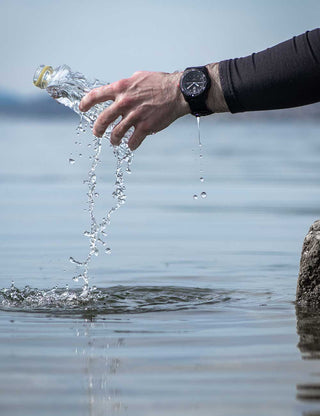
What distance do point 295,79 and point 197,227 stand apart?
604 cm

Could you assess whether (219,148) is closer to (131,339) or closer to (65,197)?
(65,197)

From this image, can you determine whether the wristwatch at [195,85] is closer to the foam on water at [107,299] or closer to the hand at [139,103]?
the hand at [139,103]

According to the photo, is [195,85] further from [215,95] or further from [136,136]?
[136,136]

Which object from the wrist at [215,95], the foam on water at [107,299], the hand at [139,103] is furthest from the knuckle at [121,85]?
the foam on water at [107,299]

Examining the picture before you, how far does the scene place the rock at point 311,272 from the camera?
6066mm

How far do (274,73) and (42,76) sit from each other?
4.25 ft

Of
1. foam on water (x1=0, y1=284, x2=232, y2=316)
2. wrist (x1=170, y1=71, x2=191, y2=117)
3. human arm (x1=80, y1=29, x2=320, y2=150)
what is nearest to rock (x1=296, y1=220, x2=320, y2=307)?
foam on water (x1=0, y1=284, x2=232, y2=316)

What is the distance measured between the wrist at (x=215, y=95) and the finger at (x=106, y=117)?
43 cm

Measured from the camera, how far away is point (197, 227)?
1070 centimetres

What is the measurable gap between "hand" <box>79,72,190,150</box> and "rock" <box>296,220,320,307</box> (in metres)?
1.61

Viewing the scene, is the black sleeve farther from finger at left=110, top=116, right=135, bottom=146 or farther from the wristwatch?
finger at left=110, top=116, right=135, bottom=146

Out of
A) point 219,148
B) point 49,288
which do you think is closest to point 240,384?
point 49,288

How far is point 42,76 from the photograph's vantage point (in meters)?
5.36

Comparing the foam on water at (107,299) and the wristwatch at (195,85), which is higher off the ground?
the wristwatch at (195,85)
